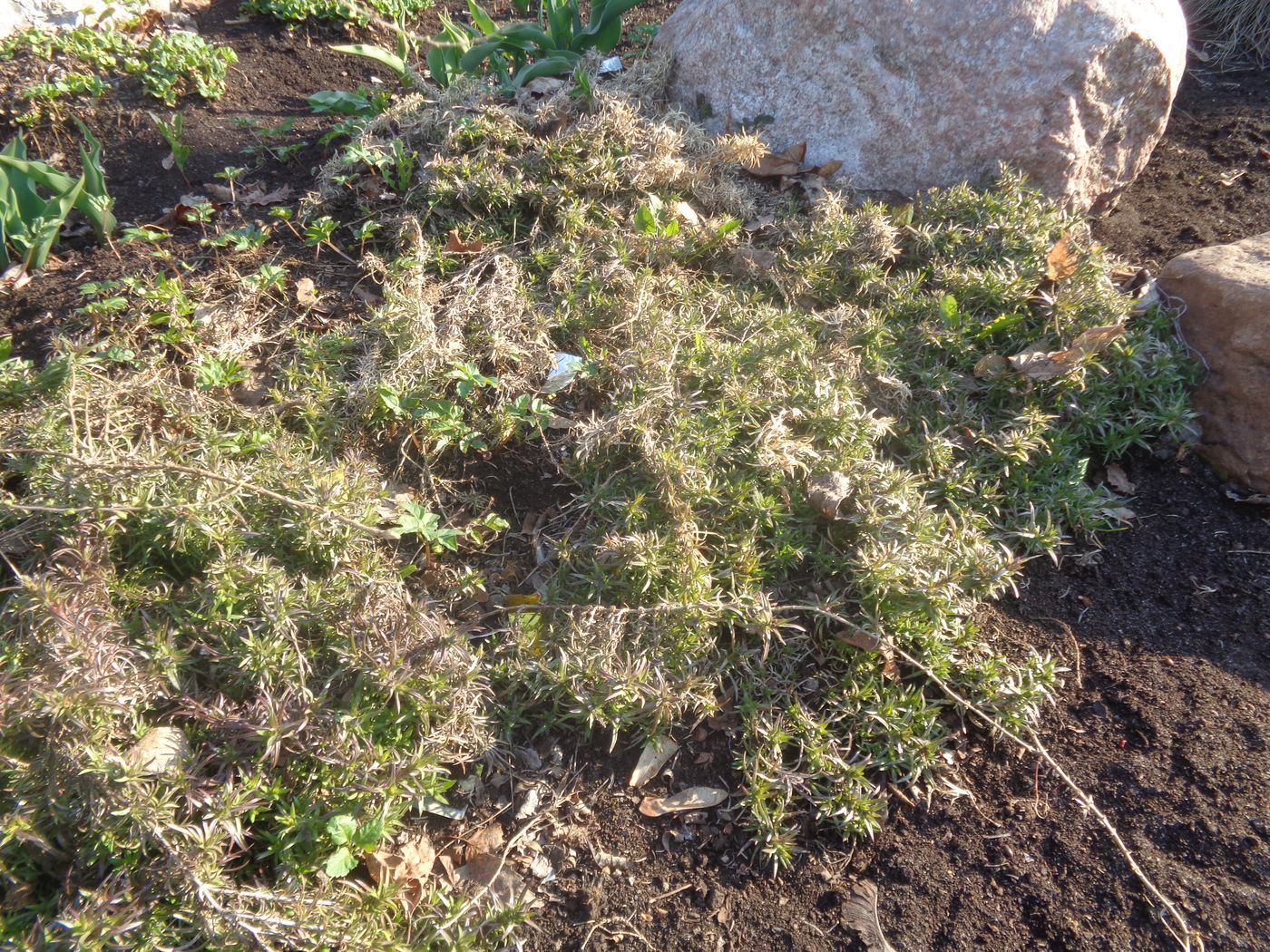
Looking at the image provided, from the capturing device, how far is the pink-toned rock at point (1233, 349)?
270 centimetres

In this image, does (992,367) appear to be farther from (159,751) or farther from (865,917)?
(159,751)

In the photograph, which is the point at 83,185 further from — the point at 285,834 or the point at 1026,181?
the point at 1026,181

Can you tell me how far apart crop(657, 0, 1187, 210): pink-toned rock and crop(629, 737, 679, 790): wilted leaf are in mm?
2621

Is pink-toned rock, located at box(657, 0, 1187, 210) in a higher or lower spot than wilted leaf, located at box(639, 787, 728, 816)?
higher

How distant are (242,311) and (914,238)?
2.52 m

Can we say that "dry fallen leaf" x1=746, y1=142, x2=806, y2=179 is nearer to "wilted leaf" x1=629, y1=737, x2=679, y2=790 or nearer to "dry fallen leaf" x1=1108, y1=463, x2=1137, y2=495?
"dry fallen leaf" x1=1108, y1=463, x2=1137, y2=495

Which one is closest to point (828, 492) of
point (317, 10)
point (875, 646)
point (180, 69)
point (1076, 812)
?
point (875, 646)

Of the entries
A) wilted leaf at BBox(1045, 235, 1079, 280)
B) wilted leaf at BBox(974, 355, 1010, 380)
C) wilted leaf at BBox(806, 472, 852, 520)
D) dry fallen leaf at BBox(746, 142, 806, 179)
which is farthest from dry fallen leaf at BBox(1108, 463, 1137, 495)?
dry fallen leaf at BBox(746, 142, 806, 179)

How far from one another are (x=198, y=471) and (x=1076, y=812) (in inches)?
92.8

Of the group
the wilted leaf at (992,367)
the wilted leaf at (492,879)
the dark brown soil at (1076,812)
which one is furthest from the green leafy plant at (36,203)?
the wilted leaf at (992,367)

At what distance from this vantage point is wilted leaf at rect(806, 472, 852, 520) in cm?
238

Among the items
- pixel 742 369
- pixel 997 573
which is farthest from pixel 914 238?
pixel 997 573

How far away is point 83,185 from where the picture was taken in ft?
9.80

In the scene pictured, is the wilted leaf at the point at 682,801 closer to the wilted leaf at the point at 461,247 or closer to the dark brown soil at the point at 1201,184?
the wilted leaf at the point at 461,247
